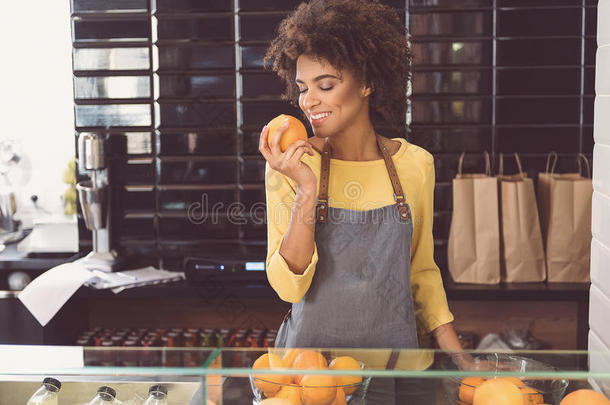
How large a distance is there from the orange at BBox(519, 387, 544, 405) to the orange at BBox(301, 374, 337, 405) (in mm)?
293

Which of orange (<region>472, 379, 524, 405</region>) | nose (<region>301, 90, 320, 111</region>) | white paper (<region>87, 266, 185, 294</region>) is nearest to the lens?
orange (<region>472, 379, 524, 405</region>)

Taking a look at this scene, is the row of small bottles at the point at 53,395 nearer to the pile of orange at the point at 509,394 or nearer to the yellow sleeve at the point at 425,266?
the pile of orange at the point at 509,394

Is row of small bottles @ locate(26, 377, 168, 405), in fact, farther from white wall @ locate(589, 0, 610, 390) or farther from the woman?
white wall @ locate(589, 0, 610, 390)

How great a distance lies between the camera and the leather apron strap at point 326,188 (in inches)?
64.9

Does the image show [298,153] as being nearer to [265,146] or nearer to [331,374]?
[265,146]

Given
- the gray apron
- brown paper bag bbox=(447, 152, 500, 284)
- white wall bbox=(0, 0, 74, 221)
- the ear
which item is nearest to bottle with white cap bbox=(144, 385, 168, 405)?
the gray apron

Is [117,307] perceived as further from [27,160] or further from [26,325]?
[27,160]

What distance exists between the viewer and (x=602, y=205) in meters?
1.54

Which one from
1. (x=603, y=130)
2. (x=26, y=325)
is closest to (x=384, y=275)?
(x=603, y=130)

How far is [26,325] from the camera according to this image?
9.86 feet

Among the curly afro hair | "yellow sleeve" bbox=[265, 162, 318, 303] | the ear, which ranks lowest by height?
"yellow sleeve" bbox=[265, 162, 318, 303]

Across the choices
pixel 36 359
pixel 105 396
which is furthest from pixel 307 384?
pixel 36 359

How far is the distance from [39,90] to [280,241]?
2.74 m

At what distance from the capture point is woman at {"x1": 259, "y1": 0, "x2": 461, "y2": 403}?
1579 mm
